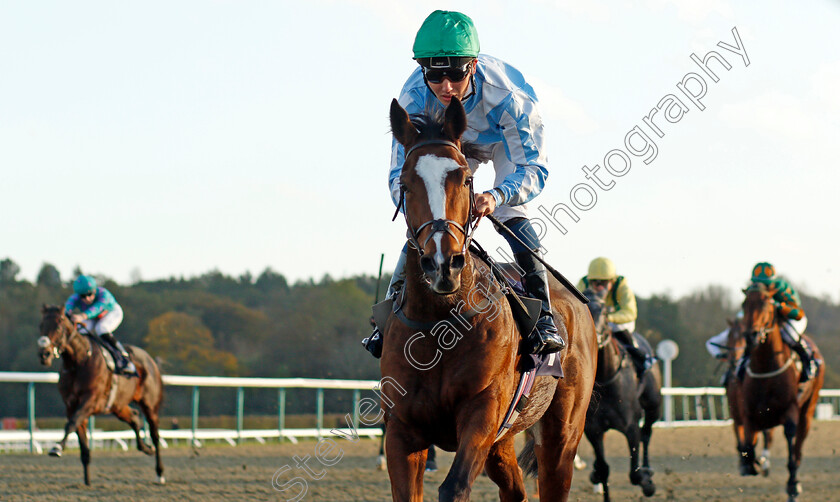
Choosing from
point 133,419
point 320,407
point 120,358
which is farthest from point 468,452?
point 320,407

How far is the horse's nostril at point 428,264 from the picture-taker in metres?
3.14

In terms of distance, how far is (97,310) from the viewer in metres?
10.6

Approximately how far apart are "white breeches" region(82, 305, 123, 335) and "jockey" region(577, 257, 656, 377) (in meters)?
5.69

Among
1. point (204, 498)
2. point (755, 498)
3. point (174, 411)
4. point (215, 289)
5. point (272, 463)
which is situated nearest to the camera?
point (204, 498)

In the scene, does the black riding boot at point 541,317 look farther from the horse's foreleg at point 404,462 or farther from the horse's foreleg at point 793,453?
the horse's foreleg at point 793,453

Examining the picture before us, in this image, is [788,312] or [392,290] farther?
[788,312]

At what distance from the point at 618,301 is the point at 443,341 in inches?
216

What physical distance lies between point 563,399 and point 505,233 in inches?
37.5

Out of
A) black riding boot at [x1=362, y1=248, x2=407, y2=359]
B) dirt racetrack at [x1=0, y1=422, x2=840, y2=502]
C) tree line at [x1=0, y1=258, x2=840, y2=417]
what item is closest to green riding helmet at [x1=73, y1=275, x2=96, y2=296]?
dirt racetrack at [x1=0, y1=422, x2=840, y2=502]

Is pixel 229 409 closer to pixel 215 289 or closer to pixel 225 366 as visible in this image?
pixel 225 366

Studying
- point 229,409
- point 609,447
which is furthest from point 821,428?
point 229,409

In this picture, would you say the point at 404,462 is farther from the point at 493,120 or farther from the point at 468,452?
the point at 493,120

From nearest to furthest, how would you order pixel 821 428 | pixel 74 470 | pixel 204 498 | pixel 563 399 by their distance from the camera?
1. pixel 563 399
2. pixel 204 498
3. pixel 74 470
4. pixel 821 428

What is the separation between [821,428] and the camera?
2348 cm
